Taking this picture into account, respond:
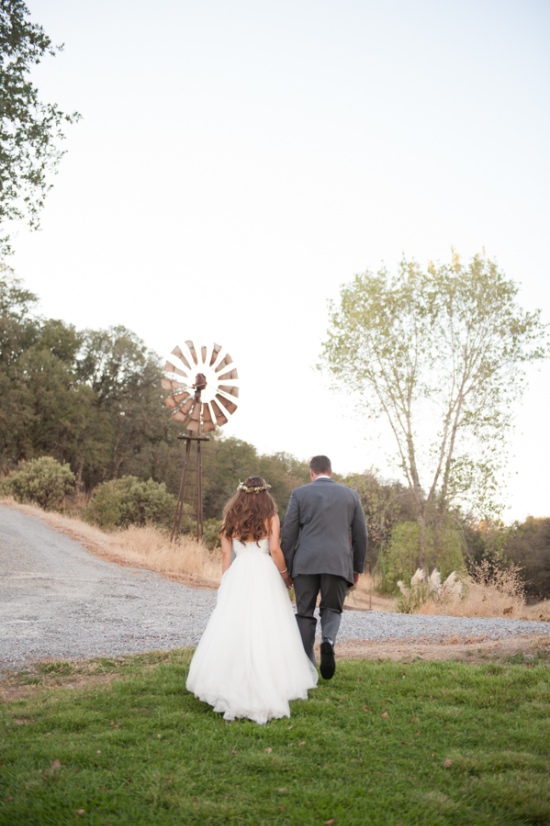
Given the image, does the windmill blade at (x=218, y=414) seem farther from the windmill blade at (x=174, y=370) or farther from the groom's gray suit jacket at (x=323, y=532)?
the groom's gray suit jacket at (x=323, y=532)

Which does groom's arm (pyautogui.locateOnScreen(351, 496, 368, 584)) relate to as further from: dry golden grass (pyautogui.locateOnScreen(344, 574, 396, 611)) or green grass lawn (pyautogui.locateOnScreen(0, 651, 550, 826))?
dry golden grass (pyautogui.locateOnScreen(344, 574, 396, 611))

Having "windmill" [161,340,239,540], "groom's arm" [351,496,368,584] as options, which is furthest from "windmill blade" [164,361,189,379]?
"groom's arm" [351,496,368,584]

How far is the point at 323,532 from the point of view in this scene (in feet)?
21.6

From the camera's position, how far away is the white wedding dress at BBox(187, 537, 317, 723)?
18.5 feet

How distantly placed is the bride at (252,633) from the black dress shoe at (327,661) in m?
0.10

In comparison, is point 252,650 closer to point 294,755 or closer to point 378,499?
point 294,755

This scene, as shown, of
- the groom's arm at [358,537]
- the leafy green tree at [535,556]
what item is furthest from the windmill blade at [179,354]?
the leafy green tree at [535,556]

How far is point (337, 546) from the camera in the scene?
6570 millimetres

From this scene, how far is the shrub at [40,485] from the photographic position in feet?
112

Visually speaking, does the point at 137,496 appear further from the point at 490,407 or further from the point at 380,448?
the point at 490,407

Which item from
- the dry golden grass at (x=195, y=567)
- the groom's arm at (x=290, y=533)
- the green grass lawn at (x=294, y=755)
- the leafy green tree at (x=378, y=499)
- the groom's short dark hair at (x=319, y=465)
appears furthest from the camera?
the leafy green tree at (x=378, y=499)

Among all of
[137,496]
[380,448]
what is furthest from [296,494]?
[137,496]

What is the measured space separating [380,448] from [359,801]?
15.0 meters

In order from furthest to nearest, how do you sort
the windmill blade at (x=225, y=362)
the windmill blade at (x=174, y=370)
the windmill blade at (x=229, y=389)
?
the windmill blade at (x=229, y=389) → the windmill blade at (x=225, y=362) → the windmill blade at (x=174, y=370)
